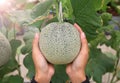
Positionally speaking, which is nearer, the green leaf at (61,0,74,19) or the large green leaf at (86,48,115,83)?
the green leaf at (61,0,74,19)

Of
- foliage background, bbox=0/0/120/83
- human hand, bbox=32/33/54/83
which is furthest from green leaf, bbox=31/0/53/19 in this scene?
human hand, bbox=32/33/54/83

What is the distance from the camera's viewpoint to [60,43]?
0.85 metres

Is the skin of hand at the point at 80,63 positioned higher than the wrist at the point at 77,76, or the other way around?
the skin of hand at the point at 80,63

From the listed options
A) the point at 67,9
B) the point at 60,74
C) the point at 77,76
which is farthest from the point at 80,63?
the point at 60,74

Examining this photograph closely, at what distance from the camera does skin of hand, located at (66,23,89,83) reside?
935mm

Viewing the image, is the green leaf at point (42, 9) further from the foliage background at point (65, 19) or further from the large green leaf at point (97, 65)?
the large green leaf at point (97, 65)

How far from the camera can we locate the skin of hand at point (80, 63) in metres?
0.93

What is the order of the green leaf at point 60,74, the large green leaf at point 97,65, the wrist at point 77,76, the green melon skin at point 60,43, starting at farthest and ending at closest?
the large green leaf at point 97,65 < the green leaf at point 60,74 < the wrist at point 77,76 < the green melon skin at point 60,43

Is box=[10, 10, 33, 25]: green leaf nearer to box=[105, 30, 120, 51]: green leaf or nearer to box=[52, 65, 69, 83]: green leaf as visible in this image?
box=[52, 65, 69, 83]: green leaf

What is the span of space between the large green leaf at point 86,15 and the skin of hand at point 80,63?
9cm

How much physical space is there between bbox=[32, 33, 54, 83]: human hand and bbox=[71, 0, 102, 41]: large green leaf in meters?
0.19

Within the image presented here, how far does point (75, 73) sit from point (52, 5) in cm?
23

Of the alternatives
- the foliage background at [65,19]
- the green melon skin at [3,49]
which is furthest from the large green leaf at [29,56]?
the green melon skin at [3,49]

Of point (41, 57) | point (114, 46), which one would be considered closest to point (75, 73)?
point (41, 57)
